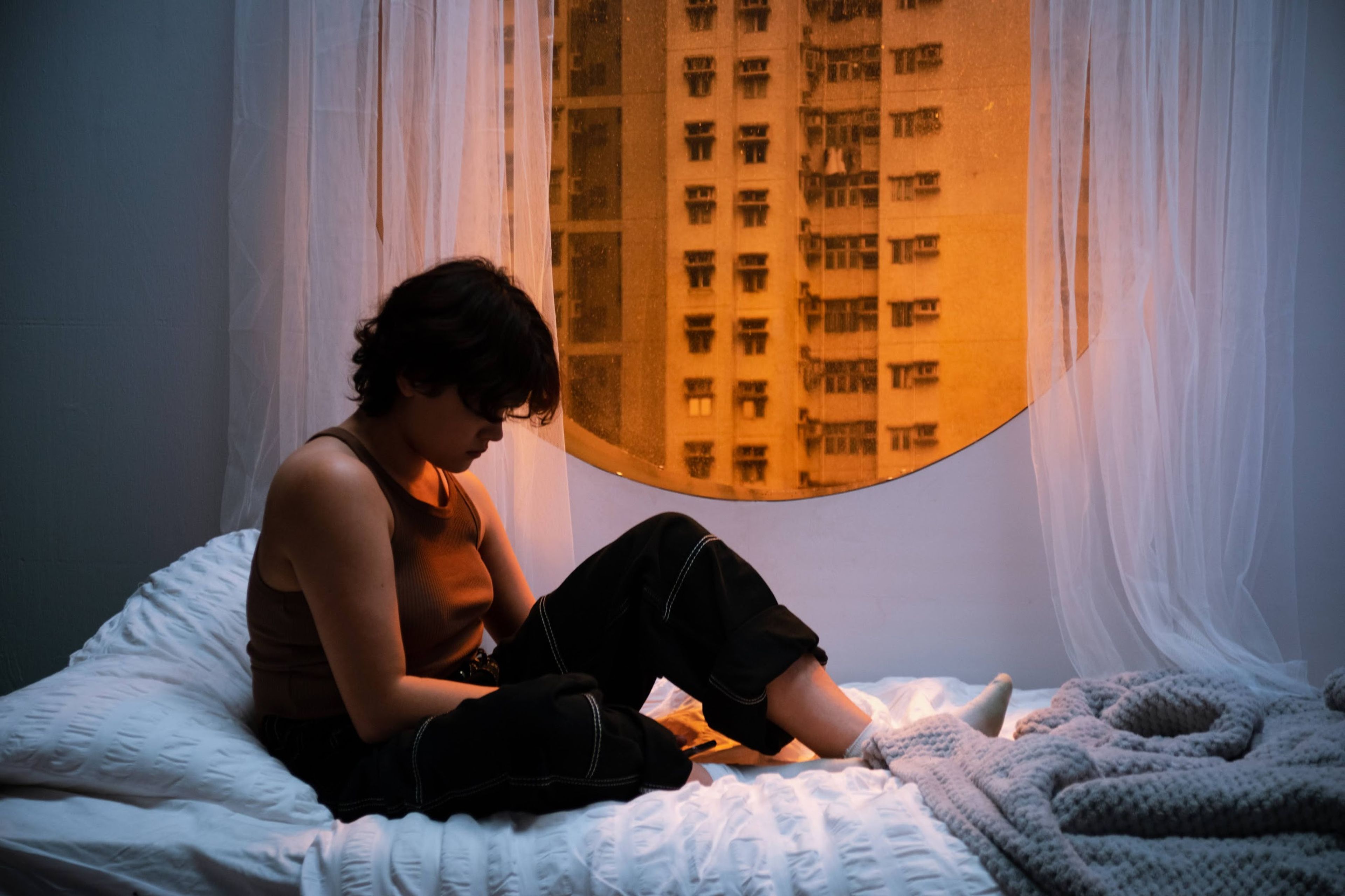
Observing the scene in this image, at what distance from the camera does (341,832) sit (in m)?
1.01

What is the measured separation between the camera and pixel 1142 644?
1691 millimetres

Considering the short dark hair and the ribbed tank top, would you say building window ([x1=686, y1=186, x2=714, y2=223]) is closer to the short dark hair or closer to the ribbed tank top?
the short dark hair

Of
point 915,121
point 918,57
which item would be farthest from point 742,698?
point 918,57

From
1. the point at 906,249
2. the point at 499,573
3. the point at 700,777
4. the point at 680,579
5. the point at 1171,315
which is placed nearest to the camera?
the point at 700,777

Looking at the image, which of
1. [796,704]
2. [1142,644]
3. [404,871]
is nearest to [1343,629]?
[1142,644]

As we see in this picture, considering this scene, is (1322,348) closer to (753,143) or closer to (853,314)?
(853,314)

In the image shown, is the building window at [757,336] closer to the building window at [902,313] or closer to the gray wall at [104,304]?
the building window at [902,313]

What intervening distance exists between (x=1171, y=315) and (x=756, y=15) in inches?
39.5

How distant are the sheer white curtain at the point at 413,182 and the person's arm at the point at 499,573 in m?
0.30

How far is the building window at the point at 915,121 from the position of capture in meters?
1.96

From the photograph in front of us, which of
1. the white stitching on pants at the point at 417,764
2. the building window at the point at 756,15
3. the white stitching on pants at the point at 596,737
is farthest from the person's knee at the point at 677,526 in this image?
the building window at the point at 756,15

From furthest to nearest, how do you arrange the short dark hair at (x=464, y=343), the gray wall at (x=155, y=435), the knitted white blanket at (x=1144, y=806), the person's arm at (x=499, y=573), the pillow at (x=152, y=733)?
the gray wall at (x=155, y=435)
the person's arm at (x=499, y=573)
the short dark hair at (x=464, y=343)
the pillow at (x=152, y=733)
the knitted white blanket at (x=1144, y=806)

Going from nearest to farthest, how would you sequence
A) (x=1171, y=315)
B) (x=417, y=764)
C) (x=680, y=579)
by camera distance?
(x=417, y=764)
(x=680, y=579)
(x=1171, y=315)

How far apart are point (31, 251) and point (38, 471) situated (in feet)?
1.51
